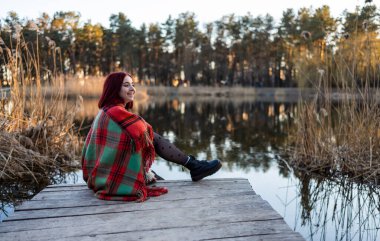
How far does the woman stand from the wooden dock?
2.7 inches

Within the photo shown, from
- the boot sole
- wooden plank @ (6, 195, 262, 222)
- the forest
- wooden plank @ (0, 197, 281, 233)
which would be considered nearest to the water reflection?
the boot sole

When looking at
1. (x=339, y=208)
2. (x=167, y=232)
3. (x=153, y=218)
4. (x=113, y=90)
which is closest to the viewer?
(x=167, y=232)

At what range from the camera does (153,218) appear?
176 centimetres

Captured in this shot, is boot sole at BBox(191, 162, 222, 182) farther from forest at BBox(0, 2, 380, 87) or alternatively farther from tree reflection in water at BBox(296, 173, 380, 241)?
forest at BBox(0, 2, 380, 87)

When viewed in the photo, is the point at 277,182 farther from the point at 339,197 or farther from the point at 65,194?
the point at 65,194

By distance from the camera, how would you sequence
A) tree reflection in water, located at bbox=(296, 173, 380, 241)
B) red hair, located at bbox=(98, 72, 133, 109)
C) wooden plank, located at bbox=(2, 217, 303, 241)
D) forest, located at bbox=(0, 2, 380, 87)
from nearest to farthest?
wooden plank, located at bbox=(2, 217, 303, 241) < red hair, located at bbox=(98, 72, 133, 109) < tree reflection in water, located at bbox=(296, 173, 380, 241) < forest, located at bbox=(0, 2, 380, 87)

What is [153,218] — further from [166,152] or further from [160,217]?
[166,152]

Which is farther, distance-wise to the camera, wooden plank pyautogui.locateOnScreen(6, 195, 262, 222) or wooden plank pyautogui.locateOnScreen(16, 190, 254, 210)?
wooden plank pyautogui.locateOnScreen(16, 190, 254, 210)

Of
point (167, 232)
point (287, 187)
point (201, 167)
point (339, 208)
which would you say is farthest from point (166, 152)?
point (287, 187)

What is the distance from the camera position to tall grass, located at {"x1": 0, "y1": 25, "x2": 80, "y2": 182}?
318 cm

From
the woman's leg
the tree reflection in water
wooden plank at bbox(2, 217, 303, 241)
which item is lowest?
the tree reflection in water

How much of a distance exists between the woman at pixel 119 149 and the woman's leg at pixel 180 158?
0.16 metres

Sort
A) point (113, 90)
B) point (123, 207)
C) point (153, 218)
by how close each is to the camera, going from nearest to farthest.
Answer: point (153, 218)
point (123, 207)
point (113, 90)

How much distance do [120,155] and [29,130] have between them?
195 centimetres
